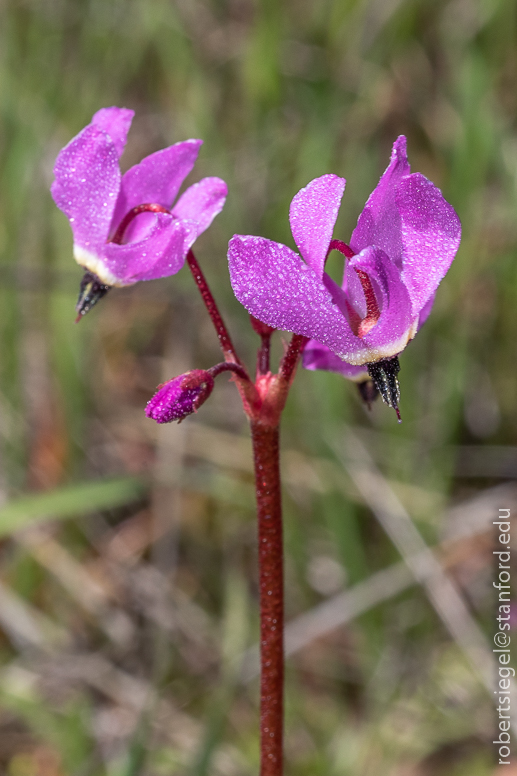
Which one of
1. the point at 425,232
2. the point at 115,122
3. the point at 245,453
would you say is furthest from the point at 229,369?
the point at 245,453

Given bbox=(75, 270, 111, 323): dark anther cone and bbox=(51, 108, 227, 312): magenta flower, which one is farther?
bbox=(75, 270, 111, 323): dark anther cone

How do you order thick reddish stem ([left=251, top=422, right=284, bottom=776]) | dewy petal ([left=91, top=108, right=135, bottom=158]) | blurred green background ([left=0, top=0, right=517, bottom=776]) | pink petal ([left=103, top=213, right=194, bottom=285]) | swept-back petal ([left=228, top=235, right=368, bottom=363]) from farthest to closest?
blurred green background ([left=0, top=0, right=517, bottom=776]) → dewy petal ([left=91, top=108, right=135, bottom=158]) → pink petal ([left=103, top=213, right=194, bottom=285]) → thick reddish stem ([left=251, top=422, right=284, bottom=776]) → swept-back petal ([left=228, top=235, right=368, bottom=363])

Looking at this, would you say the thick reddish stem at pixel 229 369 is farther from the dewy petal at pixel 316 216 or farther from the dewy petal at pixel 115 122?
the dewy petal at pixel 115 122

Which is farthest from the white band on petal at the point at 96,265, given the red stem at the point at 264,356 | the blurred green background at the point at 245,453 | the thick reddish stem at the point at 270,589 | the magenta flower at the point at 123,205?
the blurred green background at the point at 245,453

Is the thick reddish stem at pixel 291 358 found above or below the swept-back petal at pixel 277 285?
below

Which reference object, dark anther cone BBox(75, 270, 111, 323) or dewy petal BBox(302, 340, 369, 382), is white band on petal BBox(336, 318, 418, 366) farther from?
dark anther cone BBox(75, 270, 111, 323)

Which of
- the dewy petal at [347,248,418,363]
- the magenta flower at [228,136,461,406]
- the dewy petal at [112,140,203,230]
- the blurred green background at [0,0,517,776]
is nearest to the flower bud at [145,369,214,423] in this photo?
the magenta flower at [228,136,461,406]
